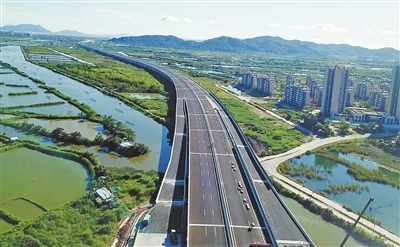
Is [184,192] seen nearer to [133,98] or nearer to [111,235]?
[111,235]

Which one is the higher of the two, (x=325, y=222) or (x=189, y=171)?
(x=189, y=171)

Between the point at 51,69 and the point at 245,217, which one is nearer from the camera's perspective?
the point at 245,217

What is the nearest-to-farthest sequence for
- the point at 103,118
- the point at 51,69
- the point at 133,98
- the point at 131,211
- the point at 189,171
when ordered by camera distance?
1. the point at 131,211
2. the point at 189,171
3. the point at 103,118
4. the point at 133,98
5. the point at 51,69

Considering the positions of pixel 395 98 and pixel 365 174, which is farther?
pixel 395 98

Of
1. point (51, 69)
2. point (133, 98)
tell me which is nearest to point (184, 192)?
point (133, 98)

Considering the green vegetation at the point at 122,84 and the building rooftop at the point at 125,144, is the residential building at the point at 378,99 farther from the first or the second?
the building rooftop at the point at 125,144

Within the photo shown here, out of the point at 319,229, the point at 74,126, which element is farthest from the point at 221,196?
the point at 74,126

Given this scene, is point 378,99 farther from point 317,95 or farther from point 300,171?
point 300,171
